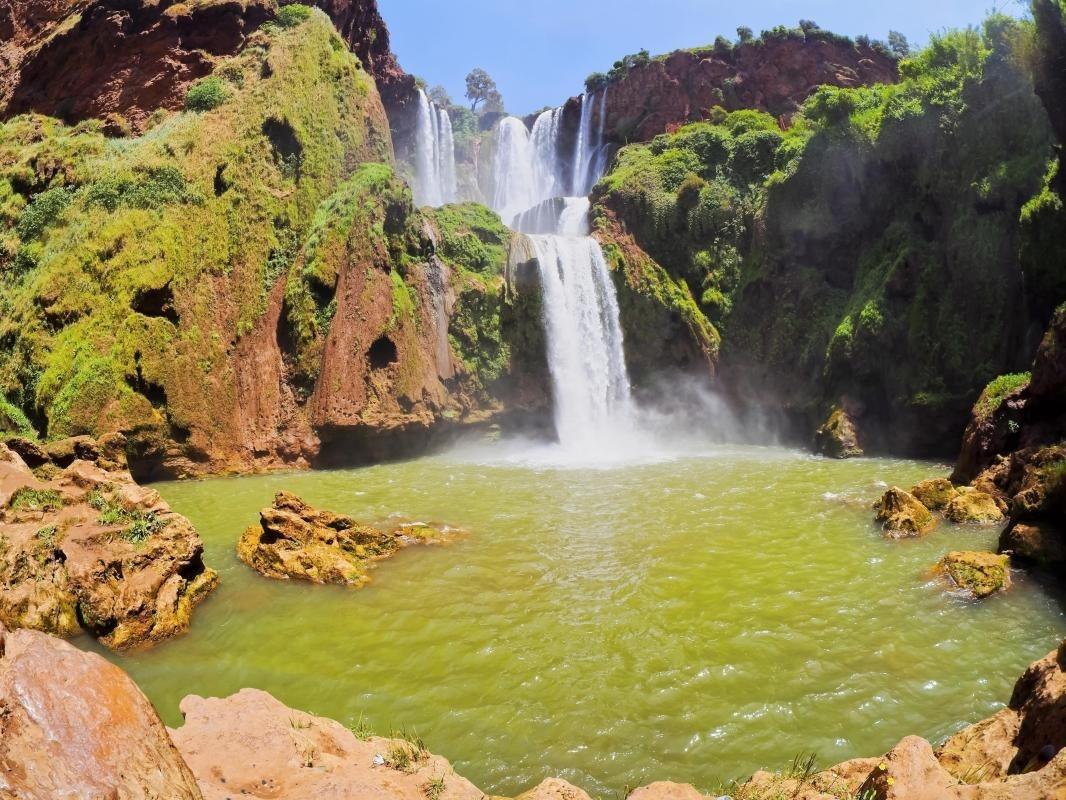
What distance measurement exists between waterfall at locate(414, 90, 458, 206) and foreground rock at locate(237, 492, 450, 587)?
1512 inches

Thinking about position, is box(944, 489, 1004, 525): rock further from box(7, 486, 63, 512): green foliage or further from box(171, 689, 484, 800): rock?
box(7, 486, 63, 512): green foliage

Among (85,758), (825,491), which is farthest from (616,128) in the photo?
(85,758)

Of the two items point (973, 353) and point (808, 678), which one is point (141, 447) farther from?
point (973, 353)

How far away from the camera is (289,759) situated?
13.5 ft

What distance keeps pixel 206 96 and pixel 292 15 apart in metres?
6.61

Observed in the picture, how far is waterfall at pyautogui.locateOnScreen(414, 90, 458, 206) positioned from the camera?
153 feet

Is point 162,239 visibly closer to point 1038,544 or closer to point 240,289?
point 240,289

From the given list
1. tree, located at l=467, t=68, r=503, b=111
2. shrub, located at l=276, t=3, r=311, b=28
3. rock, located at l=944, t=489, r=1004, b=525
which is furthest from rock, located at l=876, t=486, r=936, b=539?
tree, located at l=467, t=68, r=503, b=111

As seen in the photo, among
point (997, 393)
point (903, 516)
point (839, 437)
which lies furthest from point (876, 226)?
point (903, 516)

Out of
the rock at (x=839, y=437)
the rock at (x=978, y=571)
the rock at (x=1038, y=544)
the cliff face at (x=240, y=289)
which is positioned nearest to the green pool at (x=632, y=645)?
the rock at (x=978, y=571)

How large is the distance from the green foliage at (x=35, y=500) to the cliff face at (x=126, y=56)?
71.8 feet

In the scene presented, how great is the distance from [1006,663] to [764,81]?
45.8 meters

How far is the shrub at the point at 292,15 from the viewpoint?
27.9 meters

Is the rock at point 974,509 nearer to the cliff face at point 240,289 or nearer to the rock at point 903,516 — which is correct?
the rock at point 903,516
